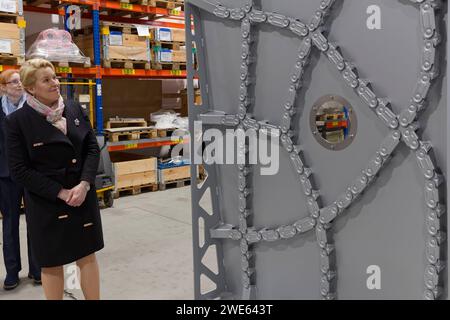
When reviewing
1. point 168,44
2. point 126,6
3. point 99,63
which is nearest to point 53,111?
point 99,63

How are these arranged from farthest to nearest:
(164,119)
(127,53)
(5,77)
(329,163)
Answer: (164,119) < (127,53) < (5,77) < (329,163)

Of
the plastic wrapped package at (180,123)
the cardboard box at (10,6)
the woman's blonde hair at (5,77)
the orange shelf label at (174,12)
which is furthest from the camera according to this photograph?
the plastic wrapped package at (180,123)

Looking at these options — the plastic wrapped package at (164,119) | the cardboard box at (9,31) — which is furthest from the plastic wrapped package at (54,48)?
the plastic wrapped package at (164,119)

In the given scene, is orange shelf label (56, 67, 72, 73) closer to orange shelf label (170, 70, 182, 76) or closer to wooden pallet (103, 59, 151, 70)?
wooden pallet (103, 59, 151, 70)

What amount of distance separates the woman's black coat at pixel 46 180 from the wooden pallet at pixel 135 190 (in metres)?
4.70

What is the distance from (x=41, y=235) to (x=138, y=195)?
5.02m

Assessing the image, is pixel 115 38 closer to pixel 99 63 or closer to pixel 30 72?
pixel 99 63

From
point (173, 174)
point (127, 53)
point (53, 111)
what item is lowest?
point (173, 174)

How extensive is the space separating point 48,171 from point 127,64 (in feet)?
16.9

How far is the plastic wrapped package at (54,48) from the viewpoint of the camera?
6719 mm

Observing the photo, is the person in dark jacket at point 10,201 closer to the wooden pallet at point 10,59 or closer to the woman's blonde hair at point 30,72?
the woman's blonde hair at point 30,72

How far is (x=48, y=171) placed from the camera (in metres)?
2.97

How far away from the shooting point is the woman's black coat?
293 cm
